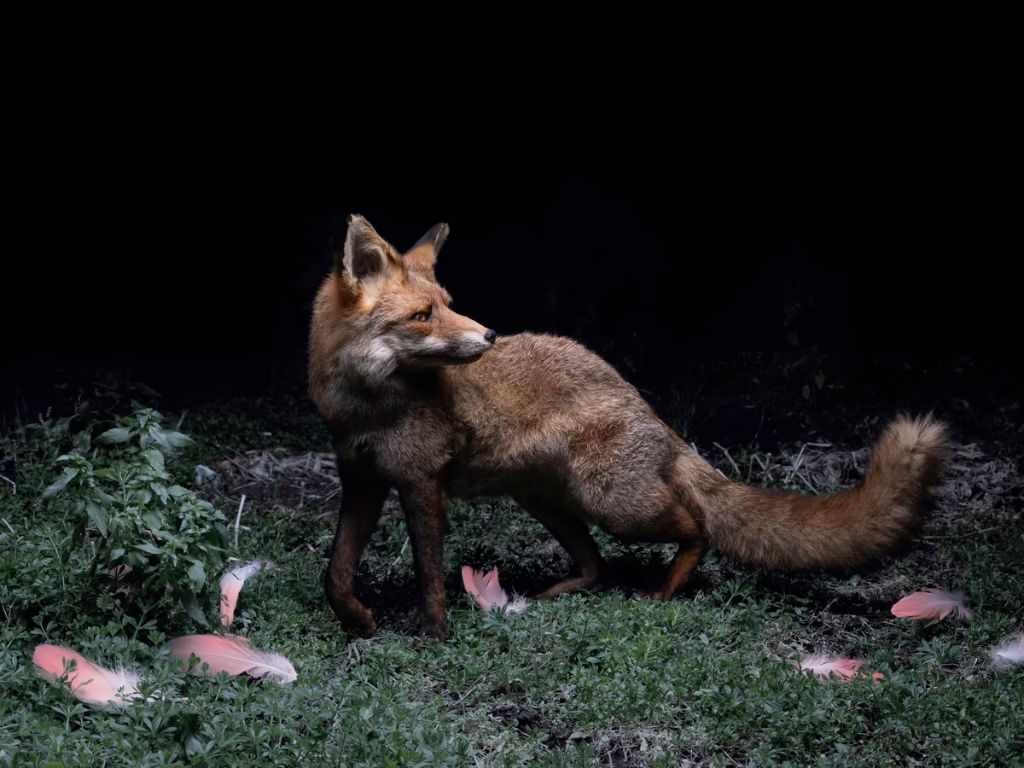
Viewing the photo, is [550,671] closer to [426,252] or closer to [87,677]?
[87,677]

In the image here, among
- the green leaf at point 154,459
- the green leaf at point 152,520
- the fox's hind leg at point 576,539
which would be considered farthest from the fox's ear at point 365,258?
the fox's hind leg at point 576,539

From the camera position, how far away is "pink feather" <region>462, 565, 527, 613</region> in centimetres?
531

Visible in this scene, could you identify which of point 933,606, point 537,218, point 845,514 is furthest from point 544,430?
point 537,218

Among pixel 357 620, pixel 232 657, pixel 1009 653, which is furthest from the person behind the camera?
pixel 357 620

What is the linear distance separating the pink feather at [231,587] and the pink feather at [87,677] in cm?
79

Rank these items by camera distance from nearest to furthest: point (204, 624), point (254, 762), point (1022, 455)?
point (254, 762), point (204, 624), point (1022, 455)

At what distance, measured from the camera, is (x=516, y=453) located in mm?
5344

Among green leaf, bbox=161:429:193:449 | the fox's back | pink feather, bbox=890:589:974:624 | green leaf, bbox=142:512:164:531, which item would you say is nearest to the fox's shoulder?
the fox's back

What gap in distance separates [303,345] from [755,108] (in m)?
4.31

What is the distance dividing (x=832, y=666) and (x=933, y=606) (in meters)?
0.85

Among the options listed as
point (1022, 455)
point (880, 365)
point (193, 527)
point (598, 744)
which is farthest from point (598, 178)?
point (598, 744)

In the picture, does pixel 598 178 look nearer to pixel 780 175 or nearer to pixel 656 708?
pixel 780 175

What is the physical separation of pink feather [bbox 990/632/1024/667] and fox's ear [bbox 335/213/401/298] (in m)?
3.13

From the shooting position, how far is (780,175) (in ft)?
29.5
